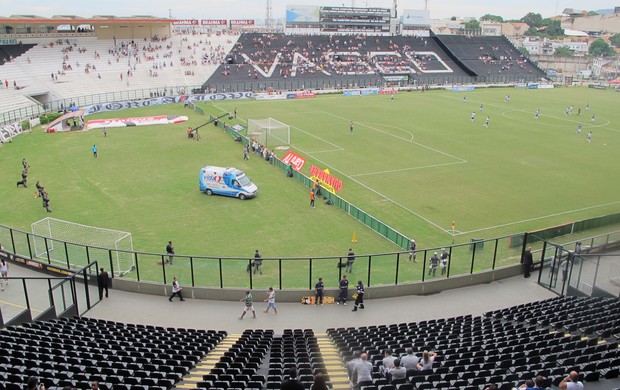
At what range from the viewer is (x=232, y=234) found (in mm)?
28266

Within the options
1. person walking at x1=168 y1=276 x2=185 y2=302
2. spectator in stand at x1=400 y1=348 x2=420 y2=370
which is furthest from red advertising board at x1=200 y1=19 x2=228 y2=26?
spectator in stand at x1=400 y1=348 x2=420 y2=370

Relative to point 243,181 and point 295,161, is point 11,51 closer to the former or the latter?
point 295,161

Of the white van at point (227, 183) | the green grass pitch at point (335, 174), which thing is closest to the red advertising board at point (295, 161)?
the green grass pitch at point (335, 174)

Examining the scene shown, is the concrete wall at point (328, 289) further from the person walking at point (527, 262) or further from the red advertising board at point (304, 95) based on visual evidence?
the red advertising board at point (304, 95)

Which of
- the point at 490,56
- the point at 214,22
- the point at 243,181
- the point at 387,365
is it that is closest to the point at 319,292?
the point at 387,365

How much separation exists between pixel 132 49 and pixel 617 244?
87.6 metres

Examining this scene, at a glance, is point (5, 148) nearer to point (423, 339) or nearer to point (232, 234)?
point (232, 234)

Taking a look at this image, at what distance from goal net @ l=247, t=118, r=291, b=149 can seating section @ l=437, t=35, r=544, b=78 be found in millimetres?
74171

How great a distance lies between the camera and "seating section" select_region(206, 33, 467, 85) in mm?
96781

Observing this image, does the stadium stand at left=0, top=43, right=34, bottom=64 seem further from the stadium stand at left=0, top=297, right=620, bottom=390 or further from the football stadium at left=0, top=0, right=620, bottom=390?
the stadium stand at left=0, top=297, right=620, bottom=390

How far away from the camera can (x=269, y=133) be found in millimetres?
50656

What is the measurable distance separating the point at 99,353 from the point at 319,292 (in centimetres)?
869

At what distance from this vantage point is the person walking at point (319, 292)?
19203 millimetres

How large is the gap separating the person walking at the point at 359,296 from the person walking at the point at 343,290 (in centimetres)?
43
